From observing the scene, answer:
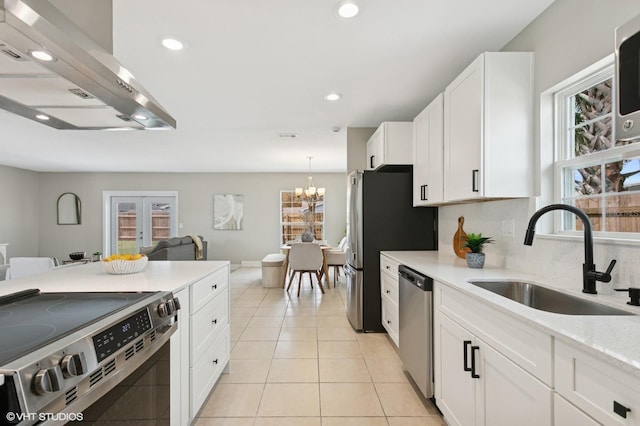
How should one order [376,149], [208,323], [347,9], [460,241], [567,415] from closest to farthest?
[567,415], [347,9], [208,323], [460,241], [376,149]

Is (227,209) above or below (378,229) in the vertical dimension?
above

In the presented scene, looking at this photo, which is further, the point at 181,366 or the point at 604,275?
the point at 181,366

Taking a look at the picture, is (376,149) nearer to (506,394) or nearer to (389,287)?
(389,287)

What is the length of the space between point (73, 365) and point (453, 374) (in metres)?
1.68

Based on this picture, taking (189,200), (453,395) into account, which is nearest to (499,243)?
(453,395)

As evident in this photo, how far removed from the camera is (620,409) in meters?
0.73

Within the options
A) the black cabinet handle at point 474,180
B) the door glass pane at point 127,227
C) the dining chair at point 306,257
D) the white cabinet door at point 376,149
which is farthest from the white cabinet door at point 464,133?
the door glass pane at point 127,227

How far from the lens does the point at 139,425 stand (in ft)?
3.83

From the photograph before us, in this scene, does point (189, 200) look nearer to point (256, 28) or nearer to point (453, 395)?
point (256, 28)

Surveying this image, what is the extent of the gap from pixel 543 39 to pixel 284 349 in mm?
3033

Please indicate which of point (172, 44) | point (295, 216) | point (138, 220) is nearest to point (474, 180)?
A: point (172, 44)

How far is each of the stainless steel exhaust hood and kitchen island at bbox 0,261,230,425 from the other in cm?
90

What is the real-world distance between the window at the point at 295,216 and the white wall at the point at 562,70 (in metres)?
5.92

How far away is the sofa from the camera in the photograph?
16.0 ft
